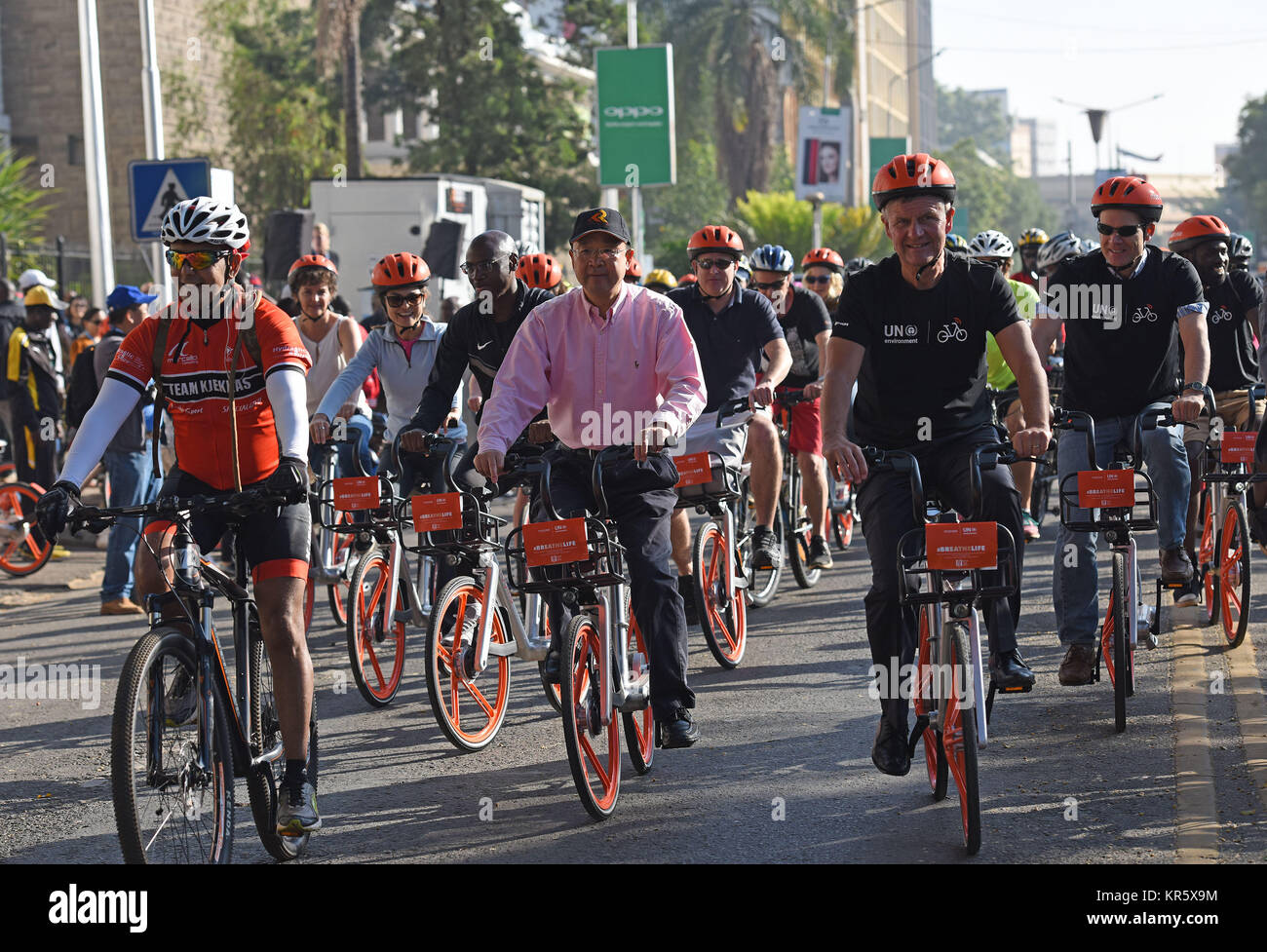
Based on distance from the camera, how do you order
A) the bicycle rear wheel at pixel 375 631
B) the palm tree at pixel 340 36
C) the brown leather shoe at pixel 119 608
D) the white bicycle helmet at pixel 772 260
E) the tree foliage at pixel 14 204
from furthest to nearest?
the palm tree at pixel 340 36, the tree foliage at pixel 14 204, the brown leather shoe at pixel 119 608, the white bicycle helmet at pixel 772 260, the bicycle rear wheel at pixel 375 631

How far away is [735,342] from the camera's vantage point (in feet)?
31.2

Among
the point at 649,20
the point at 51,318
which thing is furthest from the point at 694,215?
the point at 51,318

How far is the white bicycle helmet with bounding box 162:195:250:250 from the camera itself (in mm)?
5398

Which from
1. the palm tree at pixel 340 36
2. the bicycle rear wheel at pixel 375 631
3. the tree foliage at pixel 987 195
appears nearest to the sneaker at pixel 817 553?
the bicycle rear wheel at pixel 375 631

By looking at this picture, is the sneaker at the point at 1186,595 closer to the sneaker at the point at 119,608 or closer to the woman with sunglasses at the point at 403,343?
the woman with sunglasses at the point at 403,343

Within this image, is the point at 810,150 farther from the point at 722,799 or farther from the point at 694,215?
the point at 722,799

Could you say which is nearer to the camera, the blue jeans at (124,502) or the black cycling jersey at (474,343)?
the black cycling jersey at (474,343)

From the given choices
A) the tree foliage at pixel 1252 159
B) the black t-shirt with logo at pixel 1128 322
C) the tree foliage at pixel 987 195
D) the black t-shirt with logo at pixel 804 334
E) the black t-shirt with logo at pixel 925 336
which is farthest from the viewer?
the tree foliage at pixel 987 195

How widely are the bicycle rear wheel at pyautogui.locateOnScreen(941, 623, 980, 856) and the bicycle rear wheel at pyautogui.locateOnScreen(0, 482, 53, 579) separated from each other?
934cm

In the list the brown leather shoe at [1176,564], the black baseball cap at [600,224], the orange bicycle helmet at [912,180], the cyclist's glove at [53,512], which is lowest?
the brown leather shoe at [1176,564]

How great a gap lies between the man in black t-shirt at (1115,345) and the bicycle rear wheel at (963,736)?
7.25ft

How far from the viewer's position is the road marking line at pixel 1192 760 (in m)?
5.38

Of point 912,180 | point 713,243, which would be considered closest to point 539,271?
point 713,243
